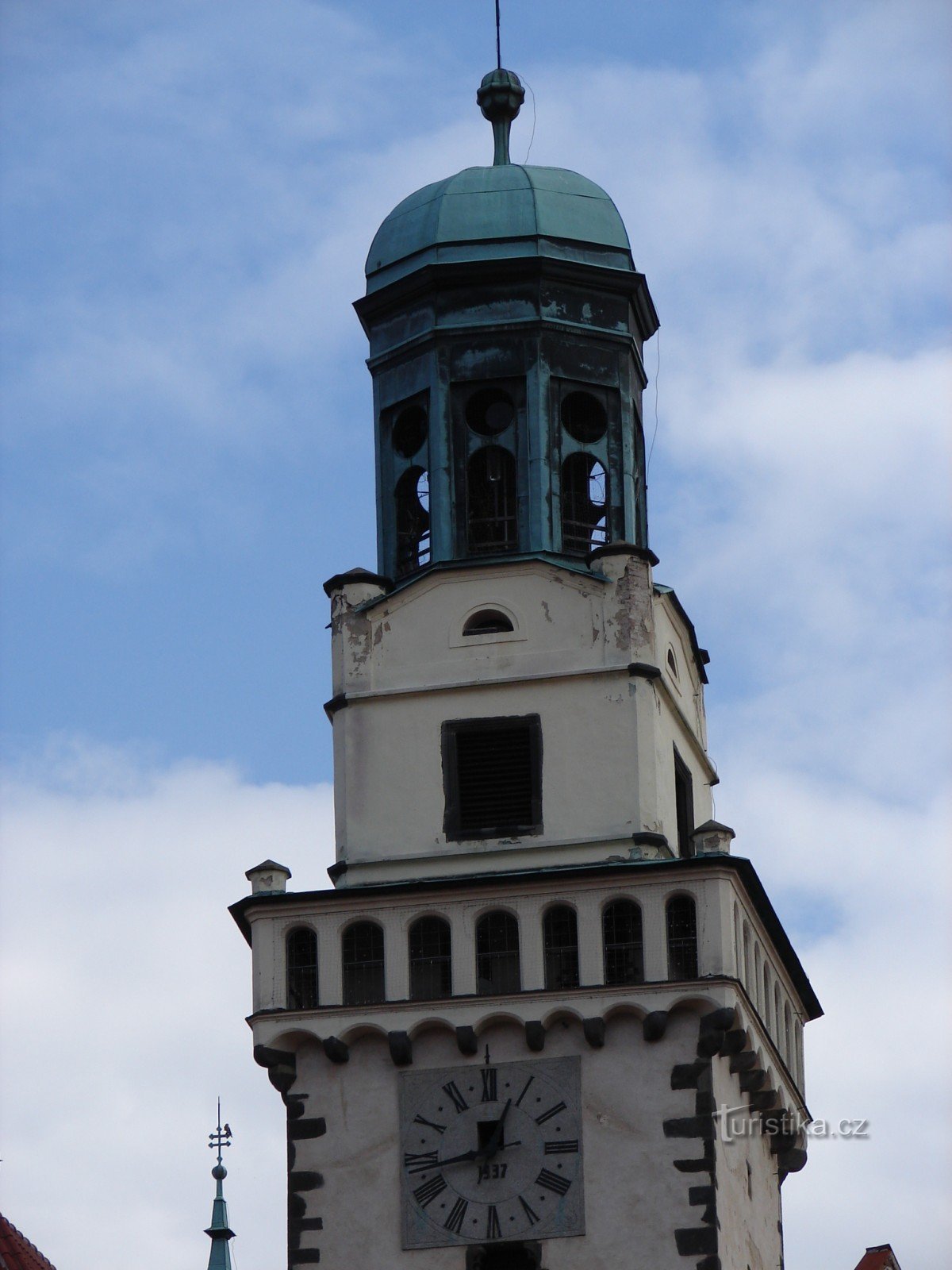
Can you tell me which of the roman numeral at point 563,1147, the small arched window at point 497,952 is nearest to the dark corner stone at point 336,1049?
the small arched window at point 497,952

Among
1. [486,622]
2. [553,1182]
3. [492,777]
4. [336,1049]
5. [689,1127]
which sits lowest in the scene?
[553,1182]

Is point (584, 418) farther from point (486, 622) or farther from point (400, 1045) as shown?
point (400, 1045)

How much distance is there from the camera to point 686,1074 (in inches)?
1768

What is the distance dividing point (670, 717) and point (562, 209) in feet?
23.9

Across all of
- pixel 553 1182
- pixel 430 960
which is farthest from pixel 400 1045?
pixel 553 1182

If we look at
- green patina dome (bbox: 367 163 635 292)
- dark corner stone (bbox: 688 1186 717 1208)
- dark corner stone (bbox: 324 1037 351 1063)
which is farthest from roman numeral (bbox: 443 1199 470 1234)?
green patina dome (bbox: 367 163 635 292)

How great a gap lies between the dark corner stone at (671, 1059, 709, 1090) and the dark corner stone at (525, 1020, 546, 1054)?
63.0 inches

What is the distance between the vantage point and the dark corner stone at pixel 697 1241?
43906mm

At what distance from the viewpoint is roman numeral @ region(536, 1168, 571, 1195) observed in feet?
146

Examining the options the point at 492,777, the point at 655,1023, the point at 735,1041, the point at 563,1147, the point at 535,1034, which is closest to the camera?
the point at 563,1147

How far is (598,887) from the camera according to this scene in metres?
45.7

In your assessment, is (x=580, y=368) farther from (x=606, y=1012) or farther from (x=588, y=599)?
(x=606, y=1012)

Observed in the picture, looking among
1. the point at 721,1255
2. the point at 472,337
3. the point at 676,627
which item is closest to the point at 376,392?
the point at 472,337

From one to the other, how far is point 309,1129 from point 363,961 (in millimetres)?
2137
